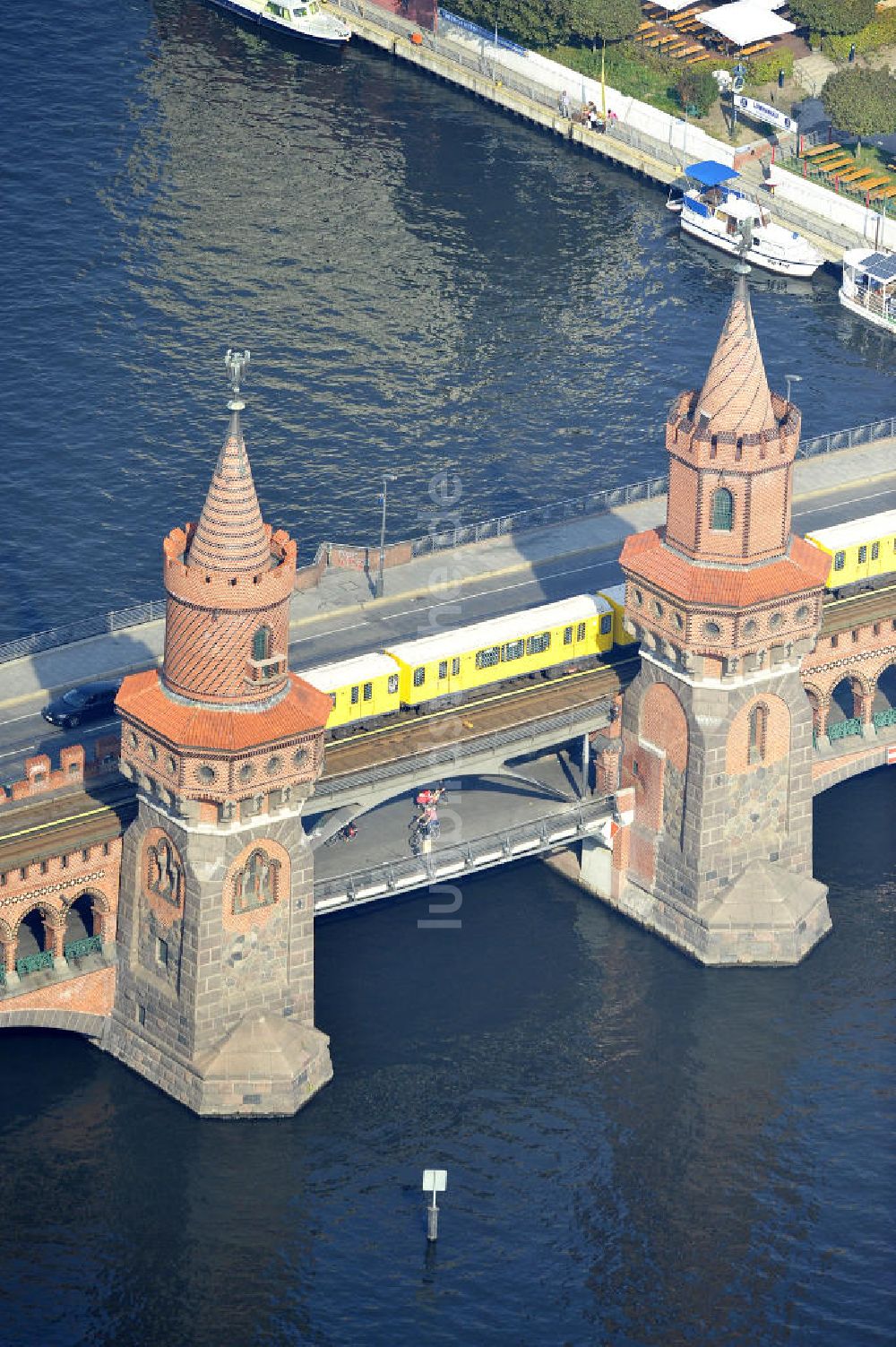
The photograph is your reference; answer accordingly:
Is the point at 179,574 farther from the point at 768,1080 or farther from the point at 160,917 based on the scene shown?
the point at 768,1080

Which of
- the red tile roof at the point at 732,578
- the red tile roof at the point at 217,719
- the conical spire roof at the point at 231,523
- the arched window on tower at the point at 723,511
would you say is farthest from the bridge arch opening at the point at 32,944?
the arched window on tower at the point at 723,511

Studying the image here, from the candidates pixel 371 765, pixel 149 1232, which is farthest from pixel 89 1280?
pixel 371 765

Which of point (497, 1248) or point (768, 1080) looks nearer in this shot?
point (497, 1248)

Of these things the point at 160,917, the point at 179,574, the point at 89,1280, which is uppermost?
the point at 179,574

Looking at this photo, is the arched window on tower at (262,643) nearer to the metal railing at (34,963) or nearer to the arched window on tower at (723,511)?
the metal railing at (34,963)

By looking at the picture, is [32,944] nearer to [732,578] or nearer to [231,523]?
[231,523]

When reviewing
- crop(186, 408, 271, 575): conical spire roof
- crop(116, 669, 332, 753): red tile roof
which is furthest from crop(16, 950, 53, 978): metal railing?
crop(186, 408, 271, 575): conical spire roof
